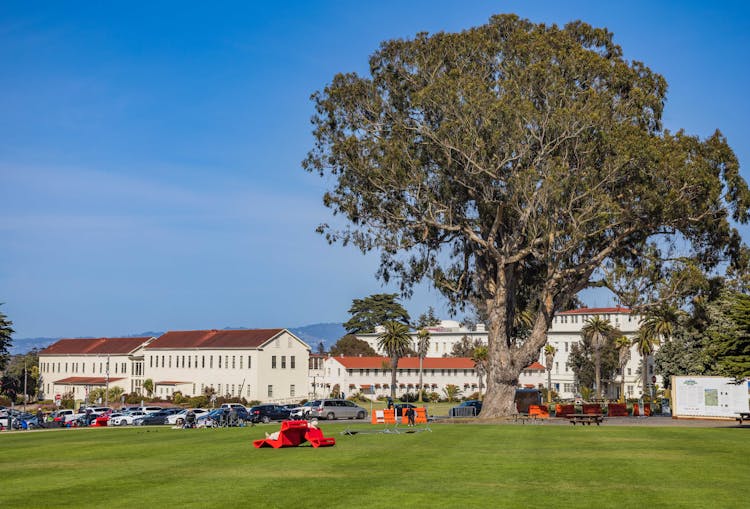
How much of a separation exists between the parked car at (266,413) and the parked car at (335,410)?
7.60 feet

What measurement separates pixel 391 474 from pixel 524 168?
36297 millimetres

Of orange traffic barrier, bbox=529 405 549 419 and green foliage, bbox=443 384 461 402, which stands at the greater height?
orange traffic barrier, bbox=529 405 549 419

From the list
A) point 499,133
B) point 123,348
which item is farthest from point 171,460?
point 123,348

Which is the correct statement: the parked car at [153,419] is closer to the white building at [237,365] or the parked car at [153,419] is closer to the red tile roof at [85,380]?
the white building at [237,365]

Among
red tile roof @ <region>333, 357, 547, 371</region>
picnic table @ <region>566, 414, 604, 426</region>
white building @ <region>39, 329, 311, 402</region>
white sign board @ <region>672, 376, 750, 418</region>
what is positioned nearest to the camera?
picnic table @ <region>566, 414, 604, 426</region>

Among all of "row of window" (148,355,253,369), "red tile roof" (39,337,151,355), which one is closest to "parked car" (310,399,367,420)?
"row of window" (148,355,253,369)

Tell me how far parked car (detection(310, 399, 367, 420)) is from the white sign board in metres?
23.0

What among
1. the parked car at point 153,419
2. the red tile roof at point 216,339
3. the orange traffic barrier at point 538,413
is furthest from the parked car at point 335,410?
the red tile roof at point 216,339

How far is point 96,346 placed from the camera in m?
137

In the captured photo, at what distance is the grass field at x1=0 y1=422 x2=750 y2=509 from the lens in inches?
703

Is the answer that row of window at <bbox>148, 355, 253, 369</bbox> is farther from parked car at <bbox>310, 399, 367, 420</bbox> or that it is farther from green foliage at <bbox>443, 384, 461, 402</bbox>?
parked car at <bbox>310, 399, 367, 420</bbox>

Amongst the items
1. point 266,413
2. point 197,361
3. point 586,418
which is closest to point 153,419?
point 266,413

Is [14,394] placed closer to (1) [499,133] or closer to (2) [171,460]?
(1) [499,133]

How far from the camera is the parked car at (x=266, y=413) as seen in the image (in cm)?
5997
